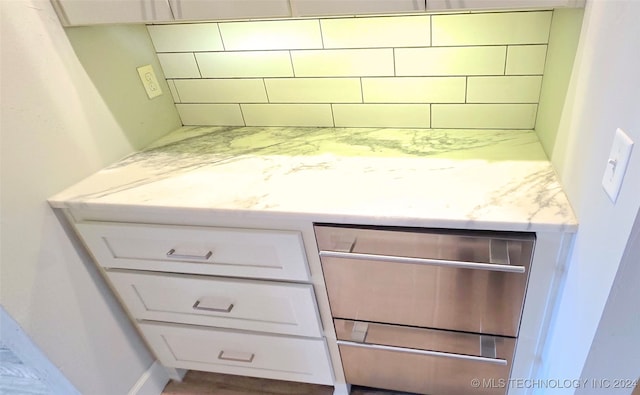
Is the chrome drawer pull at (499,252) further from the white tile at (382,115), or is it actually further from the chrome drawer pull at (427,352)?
the white tile at (382,115)

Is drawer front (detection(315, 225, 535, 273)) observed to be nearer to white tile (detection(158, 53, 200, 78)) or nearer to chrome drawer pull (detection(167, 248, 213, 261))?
chrome drawer pull (detection(167, 248, 213, 261))

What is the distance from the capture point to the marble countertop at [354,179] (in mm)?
864

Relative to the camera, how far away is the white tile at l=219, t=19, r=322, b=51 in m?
1.24

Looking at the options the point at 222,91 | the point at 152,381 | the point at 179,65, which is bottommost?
the point at 152,381

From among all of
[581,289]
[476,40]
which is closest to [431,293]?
[581,289]

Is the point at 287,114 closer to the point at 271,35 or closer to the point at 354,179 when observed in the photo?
the point at 271,35

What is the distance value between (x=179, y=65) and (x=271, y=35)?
403mm

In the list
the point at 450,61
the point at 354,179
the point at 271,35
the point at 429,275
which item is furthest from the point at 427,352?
the point at 271,35

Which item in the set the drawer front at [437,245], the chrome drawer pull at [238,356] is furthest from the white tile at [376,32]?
the chrome drawer pull at [238,356]

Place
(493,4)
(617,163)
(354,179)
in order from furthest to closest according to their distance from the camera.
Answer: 1. (354,179)
2. (493,4)
3. (617,163)

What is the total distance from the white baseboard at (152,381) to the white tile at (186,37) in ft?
4.06

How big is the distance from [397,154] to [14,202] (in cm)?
108

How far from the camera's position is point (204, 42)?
1.35 meters

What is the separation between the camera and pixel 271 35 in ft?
4.18
